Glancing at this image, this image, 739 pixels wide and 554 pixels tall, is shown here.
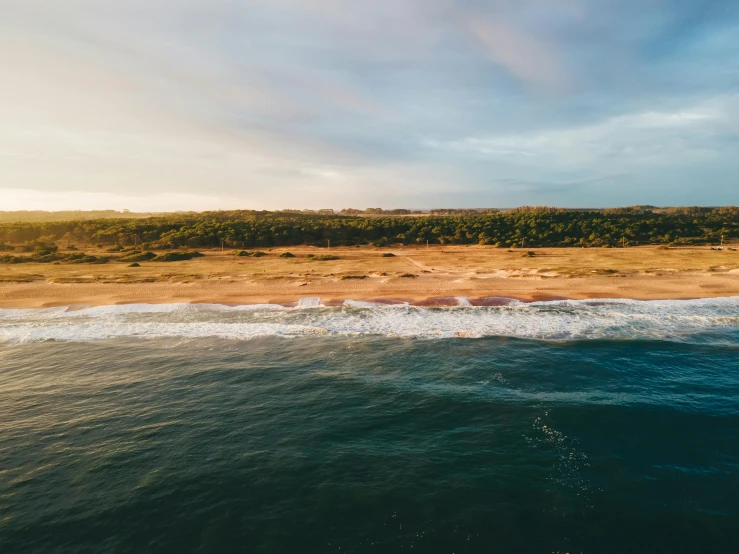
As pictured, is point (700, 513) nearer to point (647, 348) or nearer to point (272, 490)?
point (272, 490)

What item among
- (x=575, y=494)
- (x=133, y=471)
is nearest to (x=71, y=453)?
(x=133, y=471)

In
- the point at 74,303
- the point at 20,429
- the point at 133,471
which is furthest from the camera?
the point at 74,303

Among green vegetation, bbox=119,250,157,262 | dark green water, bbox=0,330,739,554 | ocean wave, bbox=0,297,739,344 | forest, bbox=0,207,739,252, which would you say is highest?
forest, bbox=0,207,739,252

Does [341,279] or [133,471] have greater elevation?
[341,279]

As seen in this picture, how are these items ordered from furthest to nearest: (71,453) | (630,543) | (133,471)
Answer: (71,453) → (133,471) → (630,543)

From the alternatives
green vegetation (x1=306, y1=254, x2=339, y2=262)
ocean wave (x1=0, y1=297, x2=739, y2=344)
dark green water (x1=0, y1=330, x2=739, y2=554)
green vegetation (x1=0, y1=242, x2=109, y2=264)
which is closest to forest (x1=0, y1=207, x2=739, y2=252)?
green vegetation (x1=0, y1=242, x2=109, y2=264)

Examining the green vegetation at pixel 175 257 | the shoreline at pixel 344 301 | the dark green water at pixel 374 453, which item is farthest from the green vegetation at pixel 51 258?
the dark green water at pixel 374 453

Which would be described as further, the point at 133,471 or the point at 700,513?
the point at 133,471

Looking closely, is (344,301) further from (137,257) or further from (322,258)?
(137,257)

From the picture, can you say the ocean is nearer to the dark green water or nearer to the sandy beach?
the dark green water
